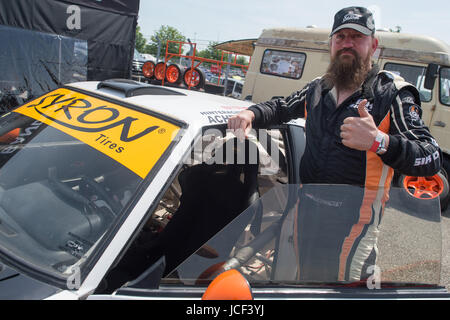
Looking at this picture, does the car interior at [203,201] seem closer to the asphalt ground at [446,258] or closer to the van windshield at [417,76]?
the asphalt ground at [446,258]

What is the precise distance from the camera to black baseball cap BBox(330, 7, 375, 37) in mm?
1690

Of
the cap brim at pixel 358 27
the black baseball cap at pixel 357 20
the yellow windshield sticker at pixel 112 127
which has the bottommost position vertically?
the yellow windshield sticker at pixel 112 127

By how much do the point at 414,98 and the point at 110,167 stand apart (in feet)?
4.46

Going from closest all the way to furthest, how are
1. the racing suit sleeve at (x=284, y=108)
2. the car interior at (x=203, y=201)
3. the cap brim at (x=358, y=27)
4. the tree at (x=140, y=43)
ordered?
the car interior at (x=203, y=201)
the cap brim at (x=358, y=27)
the racing suit sleeve at (x=284, y=108)
the tree at (x=140, y=43)

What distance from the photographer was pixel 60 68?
719 cm

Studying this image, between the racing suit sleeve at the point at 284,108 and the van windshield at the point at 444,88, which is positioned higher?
the van windshield at the point at 444,88

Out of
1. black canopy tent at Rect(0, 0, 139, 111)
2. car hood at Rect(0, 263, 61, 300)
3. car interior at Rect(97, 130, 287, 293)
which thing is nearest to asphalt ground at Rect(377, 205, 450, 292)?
car interior at Rect(97, 130, 287, 293)

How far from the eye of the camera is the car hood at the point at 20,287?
42.2 inches

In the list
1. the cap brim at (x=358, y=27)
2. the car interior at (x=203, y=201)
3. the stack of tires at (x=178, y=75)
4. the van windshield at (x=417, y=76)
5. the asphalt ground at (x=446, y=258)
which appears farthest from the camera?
the stack of tires at (x=178, y=75)

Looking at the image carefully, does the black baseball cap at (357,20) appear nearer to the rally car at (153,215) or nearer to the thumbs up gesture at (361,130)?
the thumbs up gesture at (361,130)

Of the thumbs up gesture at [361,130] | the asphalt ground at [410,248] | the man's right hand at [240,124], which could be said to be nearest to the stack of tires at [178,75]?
the man's right hand at [240,124]

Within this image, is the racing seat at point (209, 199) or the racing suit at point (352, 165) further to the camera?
the racing seat at point (209, 199)

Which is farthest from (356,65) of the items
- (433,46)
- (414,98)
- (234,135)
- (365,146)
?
(433,46)

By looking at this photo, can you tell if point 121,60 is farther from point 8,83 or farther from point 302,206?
point 302,206
